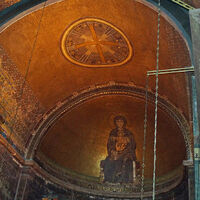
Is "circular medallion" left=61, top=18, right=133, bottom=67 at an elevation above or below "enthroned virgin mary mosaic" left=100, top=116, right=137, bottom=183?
above

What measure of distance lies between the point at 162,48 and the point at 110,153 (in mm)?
5256

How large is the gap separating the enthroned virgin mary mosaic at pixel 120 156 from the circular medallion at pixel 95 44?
9.04 feet

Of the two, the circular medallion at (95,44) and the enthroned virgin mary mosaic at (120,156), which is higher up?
the circular medallion at (95,44)

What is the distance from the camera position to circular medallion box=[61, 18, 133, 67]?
979cm

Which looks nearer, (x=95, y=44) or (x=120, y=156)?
(x=95, y=44)

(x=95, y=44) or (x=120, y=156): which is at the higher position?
(x=95, y=44)

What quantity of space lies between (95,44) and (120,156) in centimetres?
452

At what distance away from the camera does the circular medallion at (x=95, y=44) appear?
385 inches

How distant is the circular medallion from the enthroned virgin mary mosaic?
9.04 feet

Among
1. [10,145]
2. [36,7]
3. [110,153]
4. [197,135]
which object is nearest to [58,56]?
[36,7]

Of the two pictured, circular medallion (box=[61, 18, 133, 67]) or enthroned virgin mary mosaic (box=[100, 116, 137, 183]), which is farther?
enthroned virgin mary mosaic (box=[100, 116, 137, 183])

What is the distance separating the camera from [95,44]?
1045 cm

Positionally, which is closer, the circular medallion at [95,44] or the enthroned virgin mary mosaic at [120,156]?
the circular medallion at [95,44]

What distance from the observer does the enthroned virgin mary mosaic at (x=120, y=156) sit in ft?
40.5
